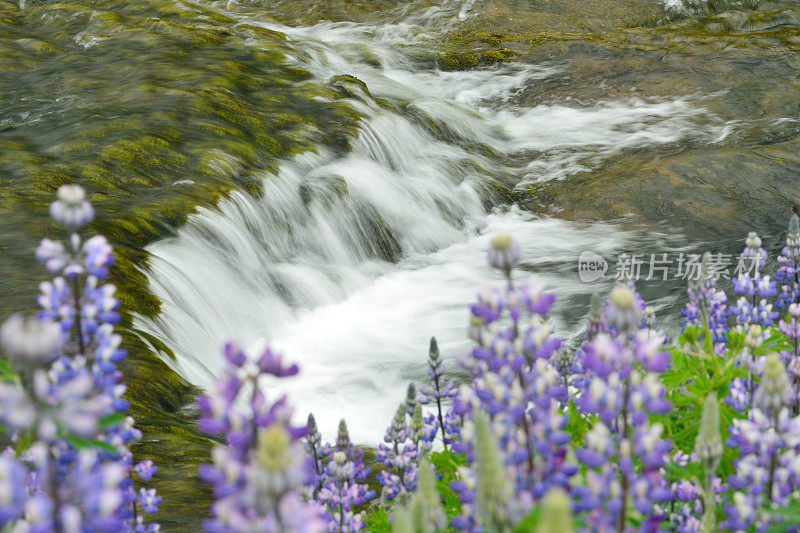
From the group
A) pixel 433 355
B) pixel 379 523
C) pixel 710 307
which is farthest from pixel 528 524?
pixel 710 307

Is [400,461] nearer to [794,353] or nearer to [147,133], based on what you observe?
[794,353]

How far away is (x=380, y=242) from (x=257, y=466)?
8.02m

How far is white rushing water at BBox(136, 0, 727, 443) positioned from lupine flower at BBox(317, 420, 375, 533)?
8.38 feet

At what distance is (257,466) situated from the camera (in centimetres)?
133

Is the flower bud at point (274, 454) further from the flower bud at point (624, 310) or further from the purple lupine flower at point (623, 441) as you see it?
the flower bud at point (624, 310)

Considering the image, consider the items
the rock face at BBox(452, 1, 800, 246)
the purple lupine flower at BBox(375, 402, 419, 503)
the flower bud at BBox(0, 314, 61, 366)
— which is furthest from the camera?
the rock face at BBox(452, 1, 800, 246)

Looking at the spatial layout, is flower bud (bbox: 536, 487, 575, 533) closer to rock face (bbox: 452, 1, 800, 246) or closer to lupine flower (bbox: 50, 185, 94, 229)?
lupine flower (bbox: 50, 185, 94, 229)

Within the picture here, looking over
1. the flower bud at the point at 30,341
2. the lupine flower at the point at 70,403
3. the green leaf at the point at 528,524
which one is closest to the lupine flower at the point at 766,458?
the green leaf at the point at 528,524

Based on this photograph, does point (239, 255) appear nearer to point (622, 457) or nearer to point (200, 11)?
point (622, 457)

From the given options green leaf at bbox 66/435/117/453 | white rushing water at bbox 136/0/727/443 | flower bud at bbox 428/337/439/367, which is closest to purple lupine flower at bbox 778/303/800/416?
flower bud at bbox 428/337/439/367

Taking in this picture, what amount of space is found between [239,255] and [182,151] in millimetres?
1607

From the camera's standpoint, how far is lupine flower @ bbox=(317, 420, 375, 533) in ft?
9.89

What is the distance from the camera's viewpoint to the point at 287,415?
1481mm

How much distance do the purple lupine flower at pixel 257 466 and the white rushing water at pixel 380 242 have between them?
4.11m
